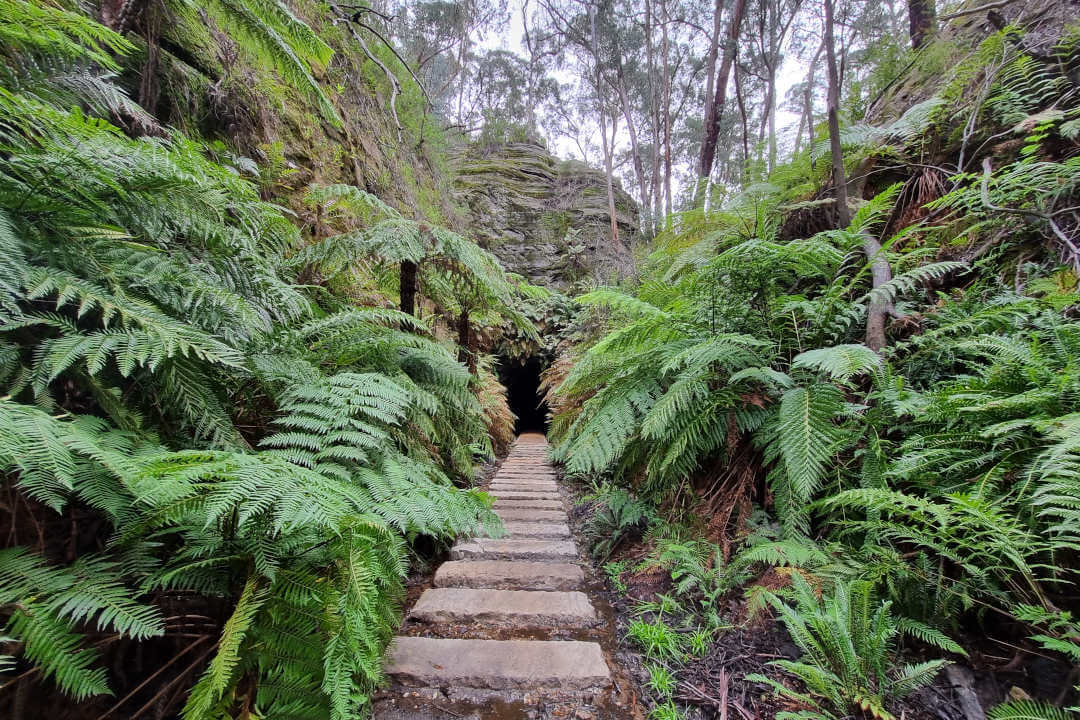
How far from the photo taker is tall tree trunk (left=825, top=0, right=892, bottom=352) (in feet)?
6.06

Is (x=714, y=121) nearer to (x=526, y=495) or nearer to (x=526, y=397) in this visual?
(x=526, y=495)

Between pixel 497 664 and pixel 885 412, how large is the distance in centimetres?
173

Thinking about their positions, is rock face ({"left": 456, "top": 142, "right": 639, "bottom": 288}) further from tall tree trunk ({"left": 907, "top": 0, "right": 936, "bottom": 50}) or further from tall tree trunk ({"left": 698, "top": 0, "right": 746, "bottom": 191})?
tall tree trunk ({"left": 907, "top": 0, "right": 936, "bottom": 50})

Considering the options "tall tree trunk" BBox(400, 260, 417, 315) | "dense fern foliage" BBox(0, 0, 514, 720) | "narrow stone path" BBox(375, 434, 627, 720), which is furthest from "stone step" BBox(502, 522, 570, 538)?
"tall tree trunk" BBox(400, 260, 417, 315)

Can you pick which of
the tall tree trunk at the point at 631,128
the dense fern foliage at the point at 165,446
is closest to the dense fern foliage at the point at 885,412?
the dense fern foliage at the point at 165,446

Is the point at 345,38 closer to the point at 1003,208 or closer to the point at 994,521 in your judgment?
the point at 1003,208

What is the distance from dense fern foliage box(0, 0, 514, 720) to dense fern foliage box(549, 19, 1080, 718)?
1091mm

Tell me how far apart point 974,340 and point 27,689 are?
2.83 m

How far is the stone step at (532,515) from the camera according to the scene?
267cm

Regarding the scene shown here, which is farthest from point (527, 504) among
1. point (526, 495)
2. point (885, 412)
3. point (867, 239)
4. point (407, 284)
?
point (867, 239)

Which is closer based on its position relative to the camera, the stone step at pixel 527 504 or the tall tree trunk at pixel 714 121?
the stone step at pixel 527 504

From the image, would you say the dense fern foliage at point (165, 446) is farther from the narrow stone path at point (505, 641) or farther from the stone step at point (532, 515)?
the stone step at point (532, 515)

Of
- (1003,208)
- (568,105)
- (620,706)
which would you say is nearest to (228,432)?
(620,706)

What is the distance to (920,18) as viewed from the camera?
4.36m
